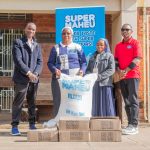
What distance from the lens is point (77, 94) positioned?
7570 millimetres

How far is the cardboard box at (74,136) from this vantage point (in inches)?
285

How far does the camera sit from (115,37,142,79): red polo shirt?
8.25m

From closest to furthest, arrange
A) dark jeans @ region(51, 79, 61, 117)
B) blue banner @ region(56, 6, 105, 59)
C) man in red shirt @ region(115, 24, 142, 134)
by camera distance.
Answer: dark jeans @ region(51, 79, 61, 117), man in red shirt @ region(115, 24, 142, 134), blue banner @ region(56, 6, 105, 59)

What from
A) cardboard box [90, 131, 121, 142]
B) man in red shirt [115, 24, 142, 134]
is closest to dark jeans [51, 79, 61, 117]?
cardboard box [90, 131, 121, 142]

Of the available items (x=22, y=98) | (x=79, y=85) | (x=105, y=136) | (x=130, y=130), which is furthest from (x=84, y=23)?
(x=105, y=136)

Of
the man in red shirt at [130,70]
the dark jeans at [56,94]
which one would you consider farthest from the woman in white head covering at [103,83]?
the dark jeans at [56,94]

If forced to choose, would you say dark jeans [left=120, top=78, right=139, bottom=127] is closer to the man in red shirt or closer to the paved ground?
the man in red shirt

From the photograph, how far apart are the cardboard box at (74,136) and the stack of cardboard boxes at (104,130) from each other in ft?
0.33

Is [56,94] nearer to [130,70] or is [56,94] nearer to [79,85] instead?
[79,85]

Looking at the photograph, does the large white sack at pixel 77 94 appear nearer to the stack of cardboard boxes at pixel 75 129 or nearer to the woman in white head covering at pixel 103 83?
the stack of cardboard boxes at pixel 75 129

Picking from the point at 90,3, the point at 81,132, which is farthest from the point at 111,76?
the point at 90,3

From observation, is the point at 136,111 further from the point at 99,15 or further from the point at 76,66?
the point at 99,15

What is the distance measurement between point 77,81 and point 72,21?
185 cm

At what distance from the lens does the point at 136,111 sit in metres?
8.32
